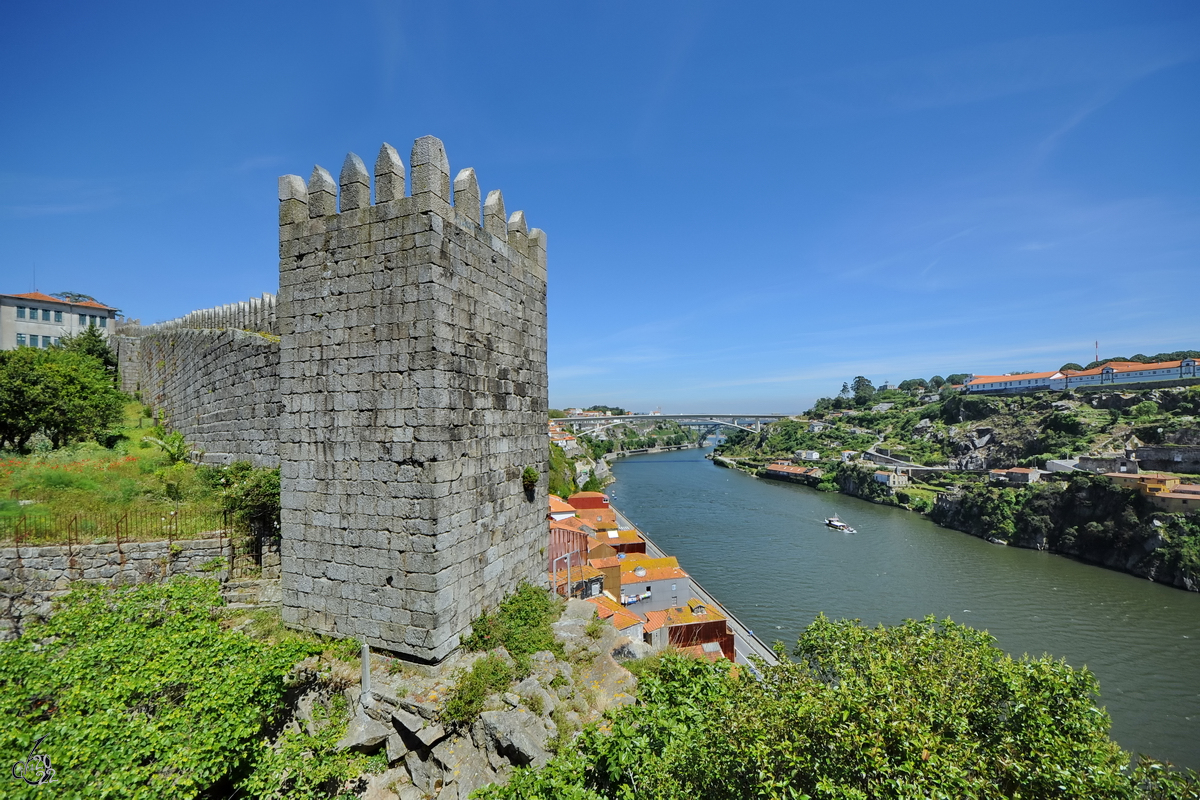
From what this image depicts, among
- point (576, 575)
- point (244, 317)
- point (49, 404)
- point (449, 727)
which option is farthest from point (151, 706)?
point (49, 404)

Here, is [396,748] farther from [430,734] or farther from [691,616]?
[691,616]

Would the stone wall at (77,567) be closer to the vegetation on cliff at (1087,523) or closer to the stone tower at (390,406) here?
the stone tower at (390,406)

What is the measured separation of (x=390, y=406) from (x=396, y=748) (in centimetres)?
366

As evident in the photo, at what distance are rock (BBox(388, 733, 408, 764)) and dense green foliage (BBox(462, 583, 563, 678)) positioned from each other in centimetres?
115

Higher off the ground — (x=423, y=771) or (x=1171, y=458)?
(x=423, y=771)

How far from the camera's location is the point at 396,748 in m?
5.32

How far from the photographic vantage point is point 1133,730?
17.1 meters

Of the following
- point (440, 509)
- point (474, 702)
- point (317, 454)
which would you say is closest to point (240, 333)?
point (317, 454)

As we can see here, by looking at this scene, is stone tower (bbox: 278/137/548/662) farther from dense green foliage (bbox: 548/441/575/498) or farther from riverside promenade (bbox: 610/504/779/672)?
dense green foliage (bbox: 548/441/575/498)

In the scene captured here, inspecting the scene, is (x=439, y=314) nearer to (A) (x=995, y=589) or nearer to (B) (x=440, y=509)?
(B) (x=440, y=509)

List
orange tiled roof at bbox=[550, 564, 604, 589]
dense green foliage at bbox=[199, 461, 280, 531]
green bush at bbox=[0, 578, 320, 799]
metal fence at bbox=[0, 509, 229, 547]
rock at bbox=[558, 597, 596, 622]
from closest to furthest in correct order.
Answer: green bush at bbox=[0, 578, 320, 799], metal fence at bbox=[0, 509, 229, 547], rock at bbox=[558, 597, 596, 622], dense green foliage at bbox=[199, 461, 280, 531], orange tiled roof at bbox=[550, 564, 604, 589]

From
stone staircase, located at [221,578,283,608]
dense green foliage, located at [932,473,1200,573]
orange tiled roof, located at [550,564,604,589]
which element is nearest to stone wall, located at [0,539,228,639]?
stone staircase, located at [221,578,283,608]

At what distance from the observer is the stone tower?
231 inches

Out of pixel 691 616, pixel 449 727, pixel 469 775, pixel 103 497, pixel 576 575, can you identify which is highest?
pixel 103 497
